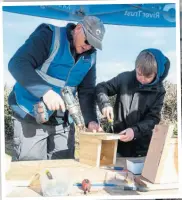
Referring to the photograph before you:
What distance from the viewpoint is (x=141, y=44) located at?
3059 millimetres

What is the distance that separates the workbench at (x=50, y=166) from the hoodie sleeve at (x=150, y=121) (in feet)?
1.35

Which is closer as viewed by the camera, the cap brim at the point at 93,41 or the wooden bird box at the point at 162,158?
the wooden bird box at the point at 162,158

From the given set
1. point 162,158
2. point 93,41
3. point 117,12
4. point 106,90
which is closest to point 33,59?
point 93,41

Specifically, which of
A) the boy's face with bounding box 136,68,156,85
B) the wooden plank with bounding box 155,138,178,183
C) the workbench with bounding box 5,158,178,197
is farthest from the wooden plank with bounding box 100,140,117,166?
the boy's face with bounding box 136,68,156,85

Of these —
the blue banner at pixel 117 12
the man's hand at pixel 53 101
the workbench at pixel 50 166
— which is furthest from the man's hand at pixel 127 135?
the blue banner at pixel 117 12

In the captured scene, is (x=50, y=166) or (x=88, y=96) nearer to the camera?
(x=50, y=166)

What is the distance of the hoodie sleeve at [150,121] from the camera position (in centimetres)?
311

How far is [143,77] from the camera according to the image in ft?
10.2

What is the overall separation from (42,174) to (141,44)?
1218mm

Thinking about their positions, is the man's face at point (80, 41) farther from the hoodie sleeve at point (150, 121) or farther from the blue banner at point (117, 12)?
the hoodie sleeve at point (150, 121)

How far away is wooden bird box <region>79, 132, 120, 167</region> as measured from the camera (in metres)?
2.95

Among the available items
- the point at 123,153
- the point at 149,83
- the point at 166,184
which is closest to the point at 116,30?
the point at 149,83

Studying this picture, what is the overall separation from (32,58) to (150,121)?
103 cm

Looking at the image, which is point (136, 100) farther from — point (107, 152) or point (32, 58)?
point (32, 58)
